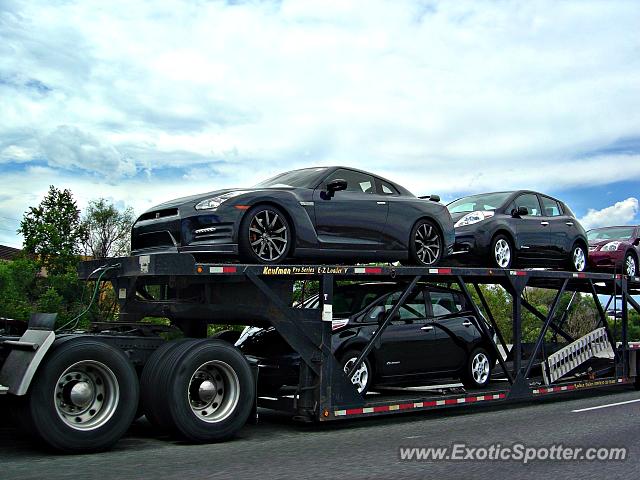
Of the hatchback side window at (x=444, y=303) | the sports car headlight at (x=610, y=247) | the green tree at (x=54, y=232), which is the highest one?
the green tree at (x=54, y=232)

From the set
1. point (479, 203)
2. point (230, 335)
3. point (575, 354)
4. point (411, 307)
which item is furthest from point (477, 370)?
point (230, 335)

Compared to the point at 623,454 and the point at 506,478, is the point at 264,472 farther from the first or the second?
the point at 623,454

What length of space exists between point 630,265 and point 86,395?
1070cm

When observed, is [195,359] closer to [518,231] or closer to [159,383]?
[159,383]

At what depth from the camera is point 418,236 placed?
10.1 m

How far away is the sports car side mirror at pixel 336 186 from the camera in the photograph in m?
8.76

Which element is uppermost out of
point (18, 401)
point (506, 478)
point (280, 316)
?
point (280, 316)

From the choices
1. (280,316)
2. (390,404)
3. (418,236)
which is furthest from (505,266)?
(280,316)

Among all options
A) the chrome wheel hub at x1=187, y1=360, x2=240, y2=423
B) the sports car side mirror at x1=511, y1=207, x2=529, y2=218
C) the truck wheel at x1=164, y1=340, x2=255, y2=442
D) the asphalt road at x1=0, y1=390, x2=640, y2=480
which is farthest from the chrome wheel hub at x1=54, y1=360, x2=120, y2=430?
the sports car side mirror at x1=511, y1=207, x2=529, y2=218

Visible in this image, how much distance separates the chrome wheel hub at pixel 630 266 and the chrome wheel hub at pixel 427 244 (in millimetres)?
5135

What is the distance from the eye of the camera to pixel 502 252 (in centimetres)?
1162

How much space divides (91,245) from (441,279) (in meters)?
31.1

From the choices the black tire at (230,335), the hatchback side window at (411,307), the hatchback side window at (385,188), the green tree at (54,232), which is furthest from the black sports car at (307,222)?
the green tree at (54,232)

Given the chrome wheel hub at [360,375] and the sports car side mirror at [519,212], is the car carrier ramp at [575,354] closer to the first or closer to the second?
the sports car side mirror at [519,212]
